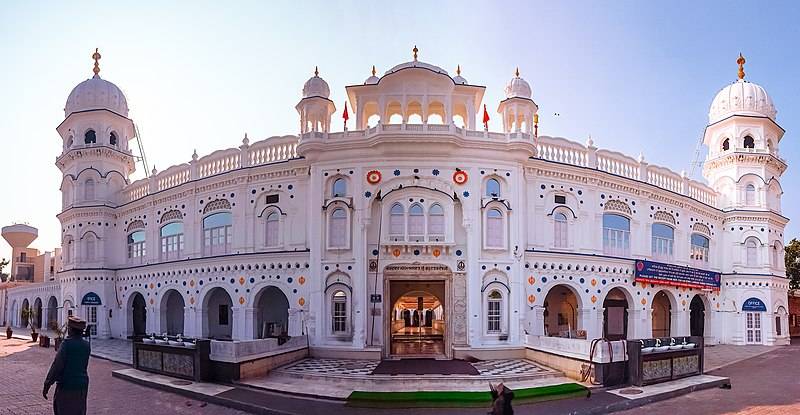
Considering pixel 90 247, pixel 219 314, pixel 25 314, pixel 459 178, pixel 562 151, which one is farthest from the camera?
pixel 25 314

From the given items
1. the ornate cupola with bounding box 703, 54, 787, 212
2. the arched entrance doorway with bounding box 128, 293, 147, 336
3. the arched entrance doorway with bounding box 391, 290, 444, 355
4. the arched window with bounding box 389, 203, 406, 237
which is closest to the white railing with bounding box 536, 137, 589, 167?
the arched window with bounding box 389, 203, 406, 237

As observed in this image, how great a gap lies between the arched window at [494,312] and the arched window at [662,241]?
31.0 ft

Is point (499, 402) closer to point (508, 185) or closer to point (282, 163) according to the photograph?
point (508, 185)

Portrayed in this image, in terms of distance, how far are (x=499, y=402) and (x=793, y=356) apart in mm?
22382

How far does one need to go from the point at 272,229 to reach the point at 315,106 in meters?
5.12

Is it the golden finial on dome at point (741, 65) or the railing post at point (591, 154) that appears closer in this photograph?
the railing post at point (591, 154)

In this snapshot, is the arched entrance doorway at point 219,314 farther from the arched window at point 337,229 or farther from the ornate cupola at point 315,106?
the ornate cupola at point 315,106

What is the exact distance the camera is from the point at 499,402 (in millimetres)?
8414

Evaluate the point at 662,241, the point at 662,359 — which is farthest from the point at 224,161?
the point at 662,241

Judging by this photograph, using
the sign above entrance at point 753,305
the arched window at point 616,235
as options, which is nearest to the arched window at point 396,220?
the arched window at point 616,235

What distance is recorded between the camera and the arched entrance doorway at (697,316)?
29.9 m

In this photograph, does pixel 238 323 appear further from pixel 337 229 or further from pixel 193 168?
pixel 193 168

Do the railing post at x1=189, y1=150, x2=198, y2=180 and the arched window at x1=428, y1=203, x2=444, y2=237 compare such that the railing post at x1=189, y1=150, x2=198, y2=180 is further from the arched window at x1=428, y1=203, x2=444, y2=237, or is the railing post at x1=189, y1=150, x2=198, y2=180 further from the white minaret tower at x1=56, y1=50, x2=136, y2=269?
the arched window at x1=428, y1=203, x2=444, y2=237

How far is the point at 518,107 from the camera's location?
2247 centimetres
